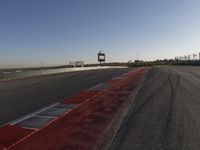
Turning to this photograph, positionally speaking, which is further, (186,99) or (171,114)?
(186,99)

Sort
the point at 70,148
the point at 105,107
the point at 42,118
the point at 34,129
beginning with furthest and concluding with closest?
the point at 105,107 → the point at 42,118 → the point at 34,129 → the point at 70,148

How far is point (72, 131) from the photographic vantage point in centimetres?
578

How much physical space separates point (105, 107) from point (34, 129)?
3.13m

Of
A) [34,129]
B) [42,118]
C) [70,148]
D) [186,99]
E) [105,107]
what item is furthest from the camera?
[186,99]

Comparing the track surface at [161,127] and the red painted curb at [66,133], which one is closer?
the track surface at [161,127]

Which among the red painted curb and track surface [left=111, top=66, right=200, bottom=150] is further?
the red painted curb

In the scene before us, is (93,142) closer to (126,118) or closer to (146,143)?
(146,143)

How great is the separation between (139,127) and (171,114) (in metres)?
1.67

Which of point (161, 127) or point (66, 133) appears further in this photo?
point (161, 127)

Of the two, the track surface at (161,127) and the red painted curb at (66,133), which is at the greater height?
the track surface at (161,127)

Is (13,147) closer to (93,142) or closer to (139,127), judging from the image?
(93,142)

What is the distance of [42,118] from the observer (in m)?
7.30

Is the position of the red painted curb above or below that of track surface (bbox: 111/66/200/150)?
below

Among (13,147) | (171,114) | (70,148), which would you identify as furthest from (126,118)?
(13,147)
